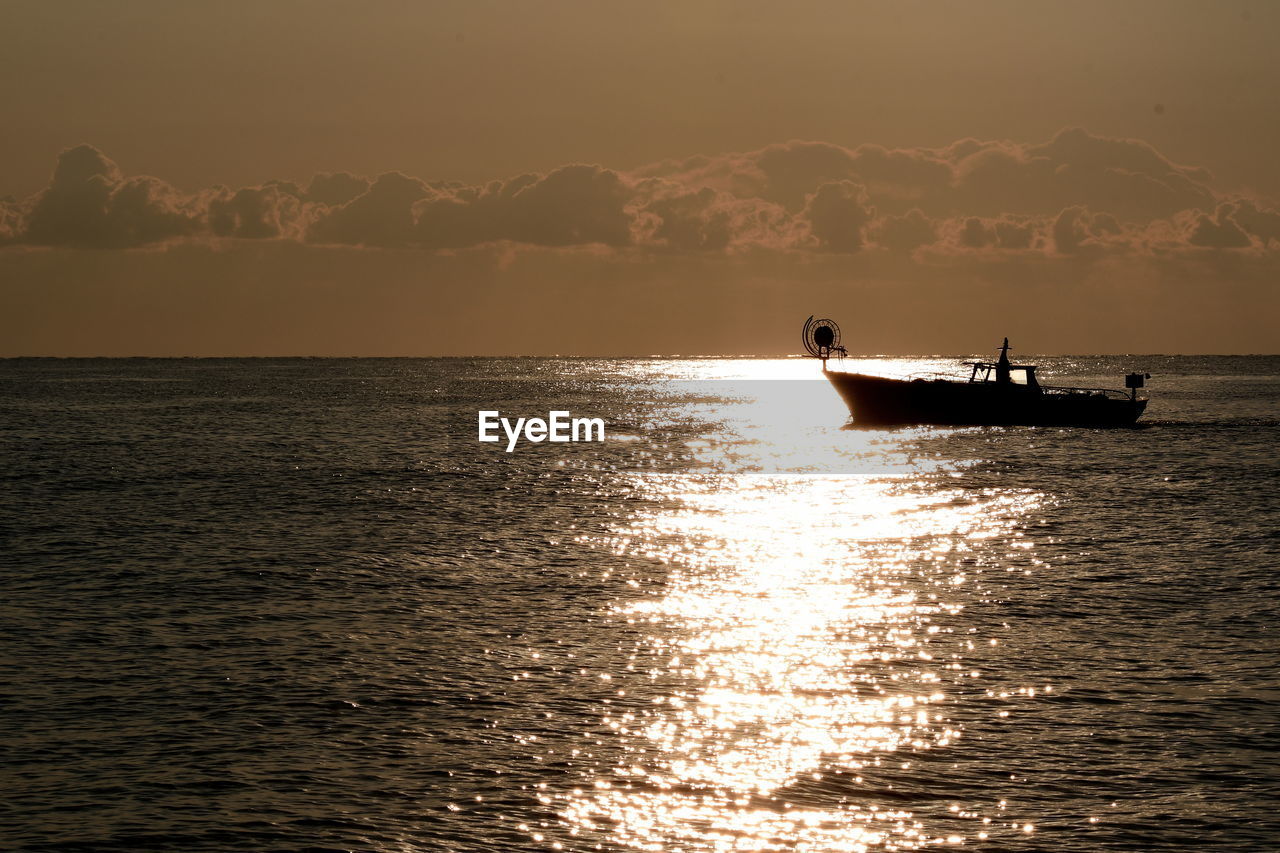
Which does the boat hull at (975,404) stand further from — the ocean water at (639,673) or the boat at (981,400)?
the ocean water at (639,673)

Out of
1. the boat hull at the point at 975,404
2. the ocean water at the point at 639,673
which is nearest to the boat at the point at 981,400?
the boat hull at the point at 975,404

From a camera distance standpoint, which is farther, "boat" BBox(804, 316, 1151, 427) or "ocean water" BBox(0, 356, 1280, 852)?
"boat" BBox(804, 316, 1151, 427)

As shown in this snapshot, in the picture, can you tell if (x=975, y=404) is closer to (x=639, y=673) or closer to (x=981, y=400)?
(x=981, y=400)

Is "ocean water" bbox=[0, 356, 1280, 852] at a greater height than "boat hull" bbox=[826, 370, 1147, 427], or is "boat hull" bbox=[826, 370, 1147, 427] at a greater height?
"boat hull" bbox=[826, 370, 1147, 427]

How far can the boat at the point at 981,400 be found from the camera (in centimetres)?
10075

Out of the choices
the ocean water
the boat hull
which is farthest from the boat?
the ocean water

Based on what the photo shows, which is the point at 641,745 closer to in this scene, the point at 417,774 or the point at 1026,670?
the point at 417,774

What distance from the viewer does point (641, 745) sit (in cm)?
1888

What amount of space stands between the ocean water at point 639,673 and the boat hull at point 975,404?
46691 millimetres

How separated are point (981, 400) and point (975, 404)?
958 millimetres

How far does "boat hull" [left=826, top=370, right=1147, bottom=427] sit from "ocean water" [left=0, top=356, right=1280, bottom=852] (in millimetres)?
46691

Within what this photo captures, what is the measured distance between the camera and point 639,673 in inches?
909

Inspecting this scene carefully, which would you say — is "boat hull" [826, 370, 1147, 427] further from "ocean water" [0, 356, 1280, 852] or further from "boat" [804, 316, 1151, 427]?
"ocean water" [0, 356, 1280, 852]

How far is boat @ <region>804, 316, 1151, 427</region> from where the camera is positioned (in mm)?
100750
